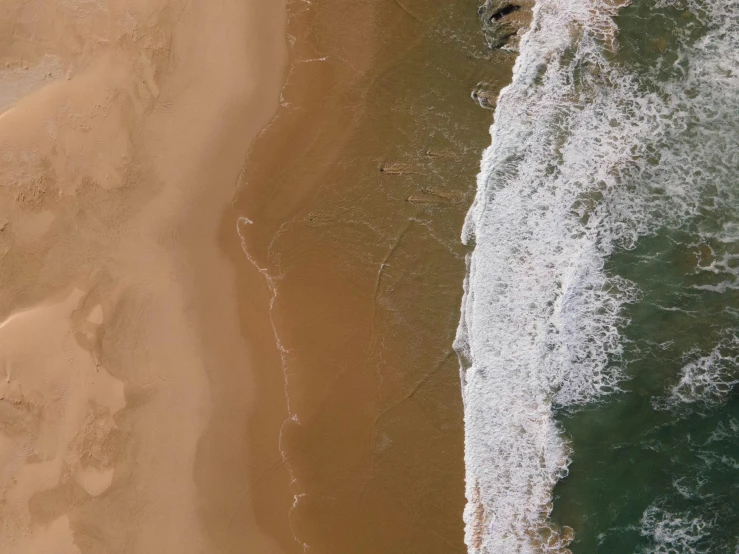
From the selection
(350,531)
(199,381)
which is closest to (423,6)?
(199,381)

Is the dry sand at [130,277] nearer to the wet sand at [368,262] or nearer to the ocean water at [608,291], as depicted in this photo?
the wet sand at [368,262]

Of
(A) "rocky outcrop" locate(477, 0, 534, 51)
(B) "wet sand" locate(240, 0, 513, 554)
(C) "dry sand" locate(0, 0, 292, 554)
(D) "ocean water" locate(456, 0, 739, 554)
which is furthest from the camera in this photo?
(A) "rocky outcrop" locate(477, 0, 534, 51)

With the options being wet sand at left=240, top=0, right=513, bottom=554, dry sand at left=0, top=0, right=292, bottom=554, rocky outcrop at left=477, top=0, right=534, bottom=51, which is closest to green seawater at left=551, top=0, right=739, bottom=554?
wet sand at left=240, top=0, right=513, bottom=554

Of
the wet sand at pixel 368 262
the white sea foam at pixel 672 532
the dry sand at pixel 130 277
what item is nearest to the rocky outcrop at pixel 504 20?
the wet sand at pixel 368 262

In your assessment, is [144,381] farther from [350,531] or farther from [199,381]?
[350,531]

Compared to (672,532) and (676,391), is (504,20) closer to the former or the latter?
(676,391)

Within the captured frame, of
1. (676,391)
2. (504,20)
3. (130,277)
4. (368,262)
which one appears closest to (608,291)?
(676,391)

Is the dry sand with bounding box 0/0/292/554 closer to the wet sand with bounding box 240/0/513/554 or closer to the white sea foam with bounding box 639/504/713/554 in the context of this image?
the wet sand with bounding box 240/0/513/554

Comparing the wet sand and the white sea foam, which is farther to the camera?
the white sea foam
